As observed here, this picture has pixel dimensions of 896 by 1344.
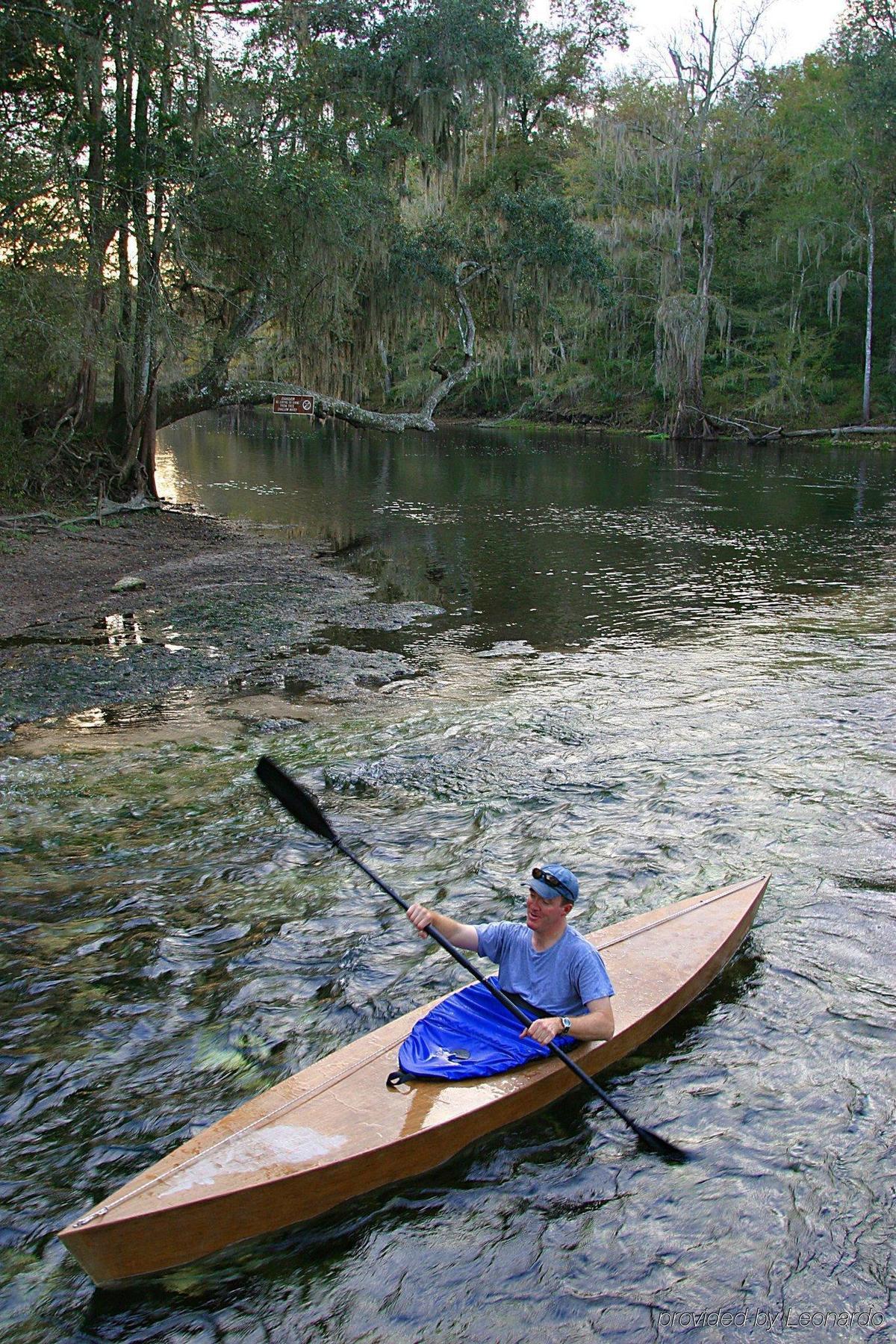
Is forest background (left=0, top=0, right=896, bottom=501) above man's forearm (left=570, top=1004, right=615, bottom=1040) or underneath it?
above

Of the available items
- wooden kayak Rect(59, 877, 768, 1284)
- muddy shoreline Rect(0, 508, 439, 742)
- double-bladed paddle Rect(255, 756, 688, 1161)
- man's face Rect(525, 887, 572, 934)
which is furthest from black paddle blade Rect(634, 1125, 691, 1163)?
muddy shoreline Rect(0, 508, 439, 742)

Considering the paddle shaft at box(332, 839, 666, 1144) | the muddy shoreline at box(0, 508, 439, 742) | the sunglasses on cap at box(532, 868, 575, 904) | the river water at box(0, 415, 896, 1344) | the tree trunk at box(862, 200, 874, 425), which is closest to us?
the river water at box(0, 415, 896, 1344)

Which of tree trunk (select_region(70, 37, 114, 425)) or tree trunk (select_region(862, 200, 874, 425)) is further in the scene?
tree trunk (select_region(862, 200, 874, 425))

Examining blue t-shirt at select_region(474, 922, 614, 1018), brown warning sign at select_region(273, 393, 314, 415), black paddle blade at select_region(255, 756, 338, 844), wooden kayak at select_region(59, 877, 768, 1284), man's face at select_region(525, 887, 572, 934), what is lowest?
wooden kayak at select_region(59, 877, 768, 1284)

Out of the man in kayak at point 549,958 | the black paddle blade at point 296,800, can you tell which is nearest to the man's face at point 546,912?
the man in kayak at point 549,958

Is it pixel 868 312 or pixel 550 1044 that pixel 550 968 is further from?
pixel 868 312

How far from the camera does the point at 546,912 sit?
15.5 ft

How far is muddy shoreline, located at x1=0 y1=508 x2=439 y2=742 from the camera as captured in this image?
1059 cm

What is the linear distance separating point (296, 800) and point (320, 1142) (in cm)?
221

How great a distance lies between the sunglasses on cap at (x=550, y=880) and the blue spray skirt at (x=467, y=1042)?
72 centimetres

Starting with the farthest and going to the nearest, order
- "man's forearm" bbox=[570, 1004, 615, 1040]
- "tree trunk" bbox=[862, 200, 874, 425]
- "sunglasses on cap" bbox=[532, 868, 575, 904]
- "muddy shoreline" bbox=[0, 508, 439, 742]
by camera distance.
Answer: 1. "tree trunk" bbox=[862, 200, 874, 425]
2. "muddy shoreline" bbox=[0, 508, 439, 742]
3. "man's forearm" bbox=[570, 1004, 615, 1040]
4. "sunglasses on cap" bbox=[532, 868, 575, 904]

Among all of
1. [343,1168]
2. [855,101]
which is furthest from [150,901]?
[855,101]

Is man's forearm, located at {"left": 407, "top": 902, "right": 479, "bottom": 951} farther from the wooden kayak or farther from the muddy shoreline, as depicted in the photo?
the muddy shoreline

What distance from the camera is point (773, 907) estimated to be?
660 cm
